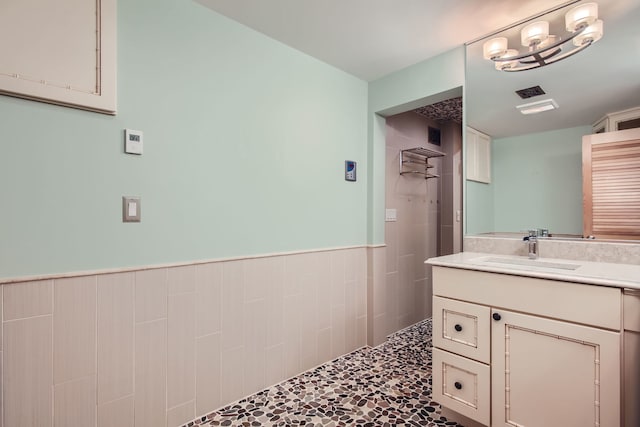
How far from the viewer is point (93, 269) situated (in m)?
1.36

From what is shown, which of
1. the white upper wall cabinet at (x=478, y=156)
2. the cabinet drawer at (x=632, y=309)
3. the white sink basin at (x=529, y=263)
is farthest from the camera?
the white upper wall cabinet at (x=478, y=156)

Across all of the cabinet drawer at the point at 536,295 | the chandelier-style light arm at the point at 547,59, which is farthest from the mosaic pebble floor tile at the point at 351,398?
the chandelier-style light arm at the point at 547,59

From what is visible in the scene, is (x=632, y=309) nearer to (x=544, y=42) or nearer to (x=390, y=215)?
(x=544, y=42)

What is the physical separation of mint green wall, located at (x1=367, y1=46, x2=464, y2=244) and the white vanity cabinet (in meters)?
1.02

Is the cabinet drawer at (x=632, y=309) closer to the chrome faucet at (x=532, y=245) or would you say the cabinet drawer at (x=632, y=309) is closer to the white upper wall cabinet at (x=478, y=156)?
the chrome faucet at (x=532, y=245)

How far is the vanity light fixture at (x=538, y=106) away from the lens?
1.78m

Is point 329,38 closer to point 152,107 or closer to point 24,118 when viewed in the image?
point 152,107

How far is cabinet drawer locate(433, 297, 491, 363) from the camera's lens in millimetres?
1507

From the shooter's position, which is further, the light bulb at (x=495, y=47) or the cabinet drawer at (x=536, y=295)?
the light bulb at (x=495, y=47)

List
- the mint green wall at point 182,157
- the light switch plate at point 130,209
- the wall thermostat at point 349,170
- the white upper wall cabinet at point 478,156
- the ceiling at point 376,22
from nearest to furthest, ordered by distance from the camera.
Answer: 1. the mint green wall at point 182,157
2. the light switch plate at point 130,209
3. the ceiling at point 376,22
4. the white upper wall cabinet at point 478,156
5. the wall thermostat at point 349,170

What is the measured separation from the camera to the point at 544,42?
172cm

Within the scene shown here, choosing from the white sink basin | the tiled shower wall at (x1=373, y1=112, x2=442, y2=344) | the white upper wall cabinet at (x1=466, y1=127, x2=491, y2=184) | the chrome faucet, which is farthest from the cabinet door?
the tiled shower wall at (x1=373, y1=112, x2=442, y2=344)

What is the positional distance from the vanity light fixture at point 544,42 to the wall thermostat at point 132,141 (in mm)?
2027

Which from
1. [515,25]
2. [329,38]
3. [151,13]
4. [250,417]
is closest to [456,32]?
[515,25]
